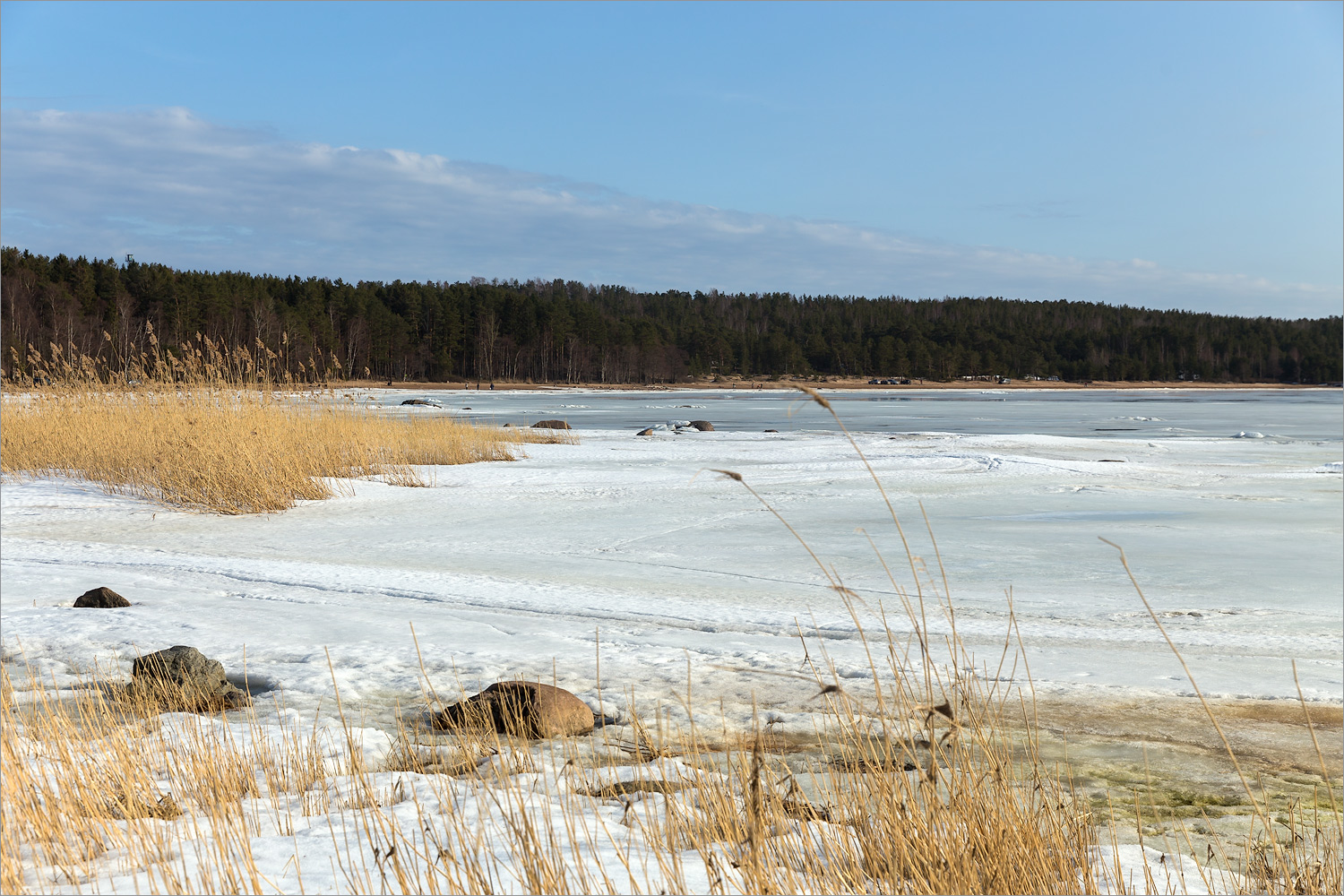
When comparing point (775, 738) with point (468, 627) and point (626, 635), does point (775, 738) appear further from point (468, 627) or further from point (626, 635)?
point (468, 627)

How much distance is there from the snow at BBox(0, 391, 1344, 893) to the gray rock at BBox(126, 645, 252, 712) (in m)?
0.14

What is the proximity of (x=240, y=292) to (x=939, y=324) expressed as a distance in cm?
9135

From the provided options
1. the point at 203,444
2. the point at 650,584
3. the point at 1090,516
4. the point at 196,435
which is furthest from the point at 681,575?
the point at 196,435

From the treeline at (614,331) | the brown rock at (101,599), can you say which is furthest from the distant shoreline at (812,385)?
the brown rock at (101,599)

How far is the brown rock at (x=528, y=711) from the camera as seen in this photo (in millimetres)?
4137

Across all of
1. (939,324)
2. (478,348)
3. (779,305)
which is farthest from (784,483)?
(779,305)

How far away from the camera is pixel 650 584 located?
7605 millimetres

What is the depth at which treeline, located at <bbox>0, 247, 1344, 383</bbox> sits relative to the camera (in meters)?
69.2

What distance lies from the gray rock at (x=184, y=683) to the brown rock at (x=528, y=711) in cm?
104

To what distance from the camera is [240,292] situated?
78.2 m

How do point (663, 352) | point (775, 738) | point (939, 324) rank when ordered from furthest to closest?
point (939, 324)
point (663, 352)
point (775, 738)

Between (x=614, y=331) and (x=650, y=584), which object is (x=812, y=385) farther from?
(x=650, y=584)

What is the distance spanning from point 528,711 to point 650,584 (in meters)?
3.38

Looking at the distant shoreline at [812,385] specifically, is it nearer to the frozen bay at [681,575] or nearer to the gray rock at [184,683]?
the frozen bay at [681,575]
